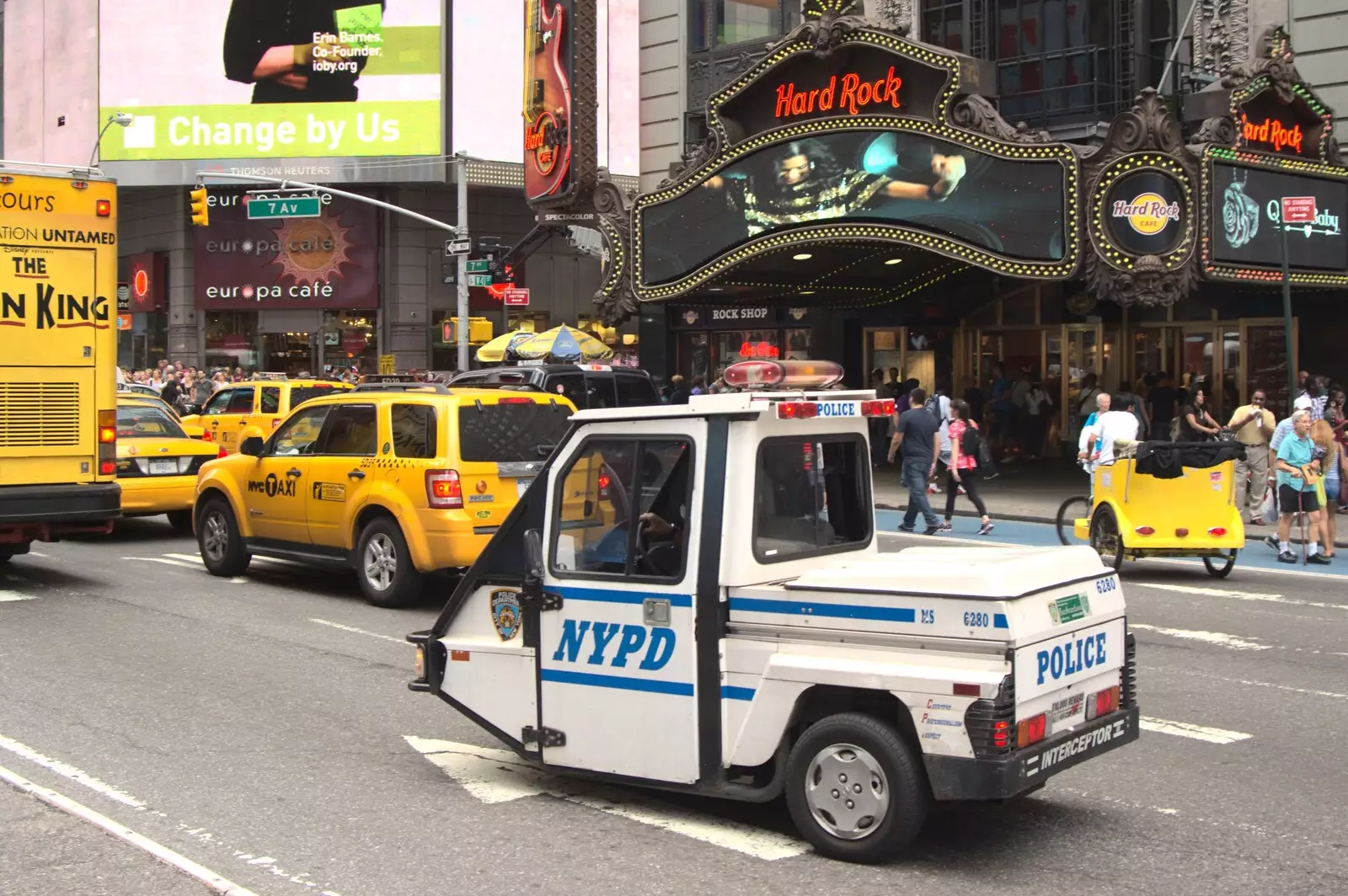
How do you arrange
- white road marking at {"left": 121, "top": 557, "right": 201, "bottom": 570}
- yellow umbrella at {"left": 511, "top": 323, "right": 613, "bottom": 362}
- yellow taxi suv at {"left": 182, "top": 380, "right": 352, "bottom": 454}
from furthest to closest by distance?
yellow umbrella at {"left": 511, "top": 323, "right": 613, "bottom": 362}
yellow taxi suv at {"left": 182, "top": 380, "right": 352, "bottom": 454}
white road marking at {"left": 121, "top": 557, "right": 201, "bottom": 570}

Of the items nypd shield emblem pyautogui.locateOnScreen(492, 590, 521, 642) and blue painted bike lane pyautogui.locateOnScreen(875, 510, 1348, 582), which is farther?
blue painted bike lane pyautogui.locateOnScreen(875, 510, 1348, 582)

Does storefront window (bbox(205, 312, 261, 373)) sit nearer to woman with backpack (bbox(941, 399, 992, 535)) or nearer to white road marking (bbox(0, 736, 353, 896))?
woman with backpack (bbox(941, 399, 992, 535))

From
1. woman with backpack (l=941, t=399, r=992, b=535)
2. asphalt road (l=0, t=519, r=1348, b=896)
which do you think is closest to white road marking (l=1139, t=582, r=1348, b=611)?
asphalt road (l=0, t=519, r=1348, b=896)

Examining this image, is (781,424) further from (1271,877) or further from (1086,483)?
(1086,483)

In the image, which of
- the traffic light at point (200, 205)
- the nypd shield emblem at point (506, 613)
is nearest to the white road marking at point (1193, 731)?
the nypd shield emblem at point (506, 613)

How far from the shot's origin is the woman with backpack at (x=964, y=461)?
59.9 feet

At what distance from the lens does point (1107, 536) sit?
47.6 ft

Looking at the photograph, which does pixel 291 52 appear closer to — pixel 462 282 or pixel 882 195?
pixel 462 282

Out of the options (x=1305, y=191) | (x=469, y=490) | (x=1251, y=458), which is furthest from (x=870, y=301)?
(x=469, y=490)

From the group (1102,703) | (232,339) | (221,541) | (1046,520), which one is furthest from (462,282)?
(1102,703)

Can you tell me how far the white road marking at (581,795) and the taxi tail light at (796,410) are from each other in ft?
5.71

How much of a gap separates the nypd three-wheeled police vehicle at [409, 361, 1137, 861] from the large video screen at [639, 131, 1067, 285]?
48.8ft

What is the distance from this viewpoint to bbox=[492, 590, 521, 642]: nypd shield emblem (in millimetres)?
6637

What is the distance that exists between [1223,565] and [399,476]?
830 cm
